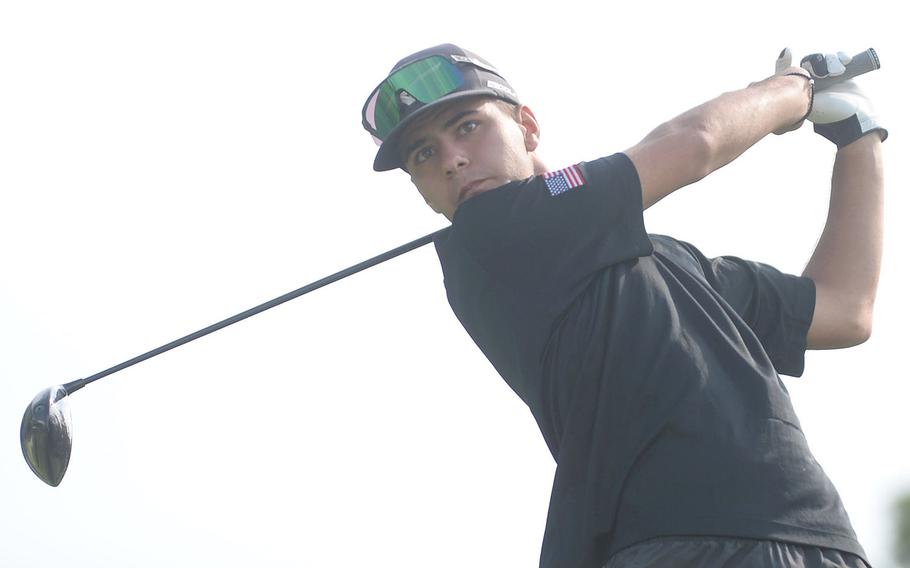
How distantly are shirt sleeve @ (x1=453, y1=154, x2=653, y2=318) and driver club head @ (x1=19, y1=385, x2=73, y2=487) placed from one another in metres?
2.16

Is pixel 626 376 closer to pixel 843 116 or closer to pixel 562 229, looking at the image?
pixel 562 229

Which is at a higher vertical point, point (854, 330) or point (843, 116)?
point (843, 116)

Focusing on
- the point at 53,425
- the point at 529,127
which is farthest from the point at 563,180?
the point at 53,425

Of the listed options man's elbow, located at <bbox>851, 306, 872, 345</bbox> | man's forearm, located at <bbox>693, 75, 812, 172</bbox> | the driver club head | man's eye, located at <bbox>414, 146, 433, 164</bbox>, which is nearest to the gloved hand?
man's forearm, located at <bbox>693, 75, 812, 172</bbox>

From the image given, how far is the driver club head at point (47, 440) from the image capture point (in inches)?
202

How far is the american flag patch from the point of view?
374 centimetres

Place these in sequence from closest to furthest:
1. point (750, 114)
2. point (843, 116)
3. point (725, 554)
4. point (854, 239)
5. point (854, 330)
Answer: point (725, 554)
point (750, 114)
point (854, 330)
point (854, 239)
point (843, 116)

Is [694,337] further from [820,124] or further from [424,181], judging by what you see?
[820,124]

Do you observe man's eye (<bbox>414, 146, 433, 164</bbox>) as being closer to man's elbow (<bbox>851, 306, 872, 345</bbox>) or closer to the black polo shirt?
the black polo shirt

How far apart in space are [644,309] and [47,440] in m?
2.65

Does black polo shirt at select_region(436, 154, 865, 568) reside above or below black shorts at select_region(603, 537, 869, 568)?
above

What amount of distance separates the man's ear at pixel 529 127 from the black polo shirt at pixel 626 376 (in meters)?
0.63

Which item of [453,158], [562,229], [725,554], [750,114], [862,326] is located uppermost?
[453,158]

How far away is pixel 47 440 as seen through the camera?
16.8 feet
